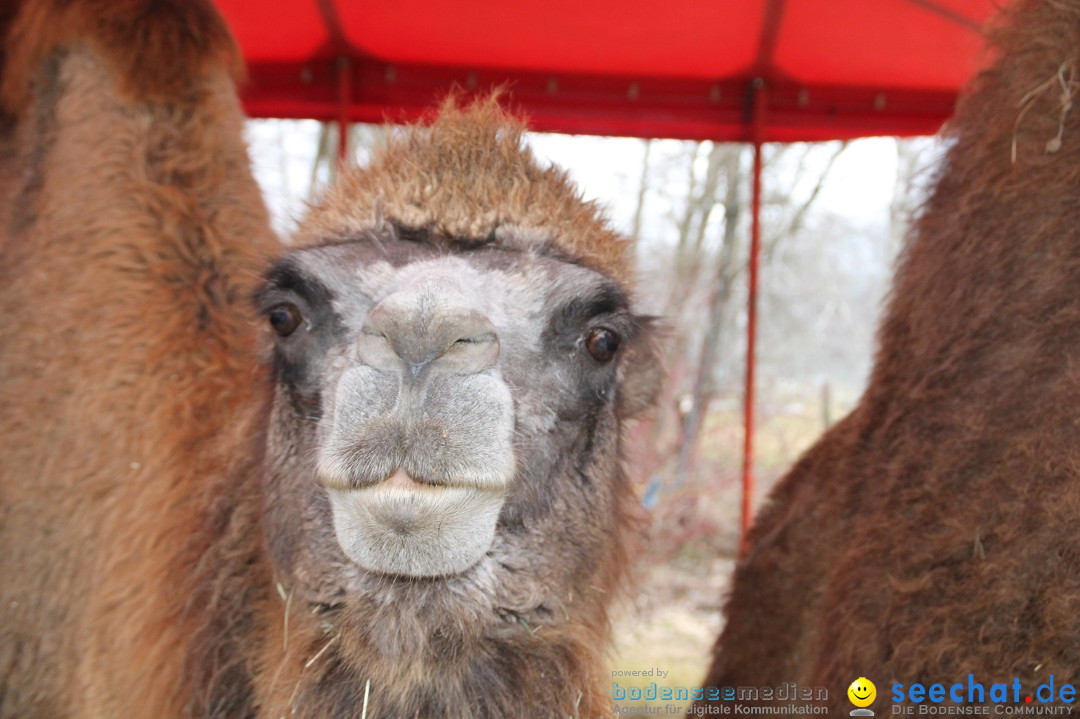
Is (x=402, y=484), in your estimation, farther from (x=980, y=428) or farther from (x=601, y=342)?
(x=980, y=428)

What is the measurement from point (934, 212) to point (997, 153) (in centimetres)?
30

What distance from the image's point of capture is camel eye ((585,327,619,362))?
2.34m

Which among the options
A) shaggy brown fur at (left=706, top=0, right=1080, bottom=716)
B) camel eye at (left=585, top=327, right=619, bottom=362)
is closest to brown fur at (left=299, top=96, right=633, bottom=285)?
camel eye at (left=585, top=327, right=619, bottom=362)

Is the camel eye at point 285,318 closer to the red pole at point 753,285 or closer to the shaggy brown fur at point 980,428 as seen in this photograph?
the shaggy brown fur at point 980,428

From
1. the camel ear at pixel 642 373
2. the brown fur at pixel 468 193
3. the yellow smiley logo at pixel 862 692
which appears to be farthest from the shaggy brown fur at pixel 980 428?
the brown fur at pixel 468 193

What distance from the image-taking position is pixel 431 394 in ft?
6.08

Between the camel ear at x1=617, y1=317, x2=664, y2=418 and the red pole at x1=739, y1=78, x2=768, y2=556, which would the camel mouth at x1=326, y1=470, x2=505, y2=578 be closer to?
the camel ear at x1=617, y1=317, x2=664, y2=418

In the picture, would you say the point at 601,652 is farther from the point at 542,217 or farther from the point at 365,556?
the point at 542,217

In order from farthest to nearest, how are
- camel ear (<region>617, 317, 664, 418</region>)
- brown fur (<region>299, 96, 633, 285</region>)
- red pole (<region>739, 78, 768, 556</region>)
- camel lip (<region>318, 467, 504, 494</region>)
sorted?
red pole (<region>739, 78, 768, 556</region>) → camel ear (<region>617, 317, 664, 418</region>) → brown fur (<region>299, 96, 633, 285</region>) → camel lip (<region>318, 467, 504, 494</region>)

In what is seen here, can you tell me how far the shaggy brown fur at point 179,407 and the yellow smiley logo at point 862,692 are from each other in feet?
2.31

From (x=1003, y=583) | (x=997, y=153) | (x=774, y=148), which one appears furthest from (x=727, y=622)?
(x=774, y=148)

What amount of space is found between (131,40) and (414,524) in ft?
8.19

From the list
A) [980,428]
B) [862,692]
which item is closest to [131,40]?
[980,428]

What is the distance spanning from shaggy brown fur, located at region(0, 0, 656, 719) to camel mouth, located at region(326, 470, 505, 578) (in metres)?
0.09
